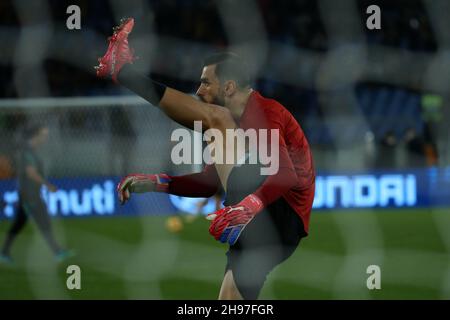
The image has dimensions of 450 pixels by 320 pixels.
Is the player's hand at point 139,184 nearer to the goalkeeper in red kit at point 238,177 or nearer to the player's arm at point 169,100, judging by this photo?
the goalkeeper in red kit at point 238,177

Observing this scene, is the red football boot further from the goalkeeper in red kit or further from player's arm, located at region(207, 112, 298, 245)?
player's arm, located at region(207, 112, 298, 245)

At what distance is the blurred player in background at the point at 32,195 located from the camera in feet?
25.7

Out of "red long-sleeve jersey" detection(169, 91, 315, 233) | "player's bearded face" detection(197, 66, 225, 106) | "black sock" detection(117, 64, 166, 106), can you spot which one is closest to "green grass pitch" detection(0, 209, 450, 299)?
"red long-sleeve jersey" detection(169, 91, 315, 233)

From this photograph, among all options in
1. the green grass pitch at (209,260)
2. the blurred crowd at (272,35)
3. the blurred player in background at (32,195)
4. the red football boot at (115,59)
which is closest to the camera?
the red football boot at (115,59)

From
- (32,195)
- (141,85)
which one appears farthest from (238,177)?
(32,195)

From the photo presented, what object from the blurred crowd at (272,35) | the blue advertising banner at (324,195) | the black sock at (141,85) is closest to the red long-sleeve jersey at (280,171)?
the black sock at (141,85)

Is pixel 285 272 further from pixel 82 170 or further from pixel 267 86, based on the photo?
pixel 267 86

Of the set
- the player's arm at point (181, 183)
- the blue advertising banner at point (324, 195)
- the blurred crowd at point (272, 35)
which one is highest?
the blurred crowd at point (272, 35)

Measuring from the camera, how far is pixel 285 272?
711 cm

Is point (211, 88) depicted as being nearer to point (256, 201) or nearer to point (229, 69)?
point (229, 69)

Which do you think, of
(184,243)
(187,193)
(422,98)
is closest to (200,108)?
(187,193)

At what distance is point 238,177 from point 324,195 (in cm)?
760

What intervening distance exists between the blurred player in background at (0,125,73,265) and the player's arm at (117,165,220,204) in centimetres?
397

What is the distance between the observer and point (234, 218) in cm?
357
